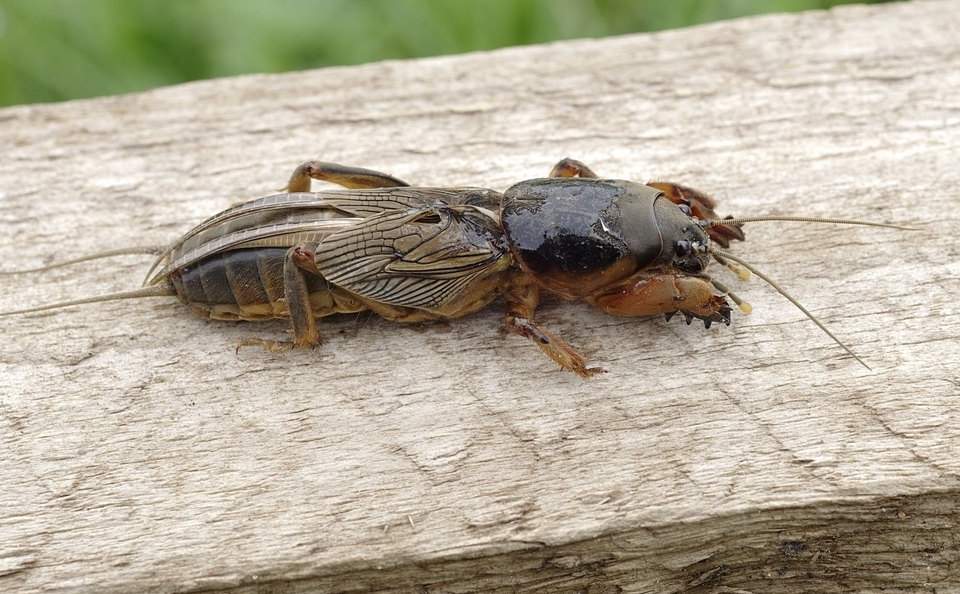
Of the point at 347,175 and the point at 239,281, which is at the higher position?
the point at 347,175

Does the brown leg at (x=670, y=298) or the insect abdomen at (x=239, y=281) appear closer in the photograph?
the brown leg at (x=670, y=298)

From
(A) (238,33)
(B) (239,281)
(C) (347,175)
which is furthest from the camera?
(A) (238,33)

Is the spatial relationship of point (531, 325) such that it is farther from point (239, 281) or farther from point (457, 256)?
point (239, 281)

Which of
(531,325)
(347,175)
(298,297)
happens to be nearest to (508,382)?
(531,325)

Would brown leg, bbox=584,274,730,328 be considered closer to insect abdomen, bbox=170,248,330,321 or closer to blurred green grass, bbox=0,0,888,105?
insect abdomen, bbox=170,248,330,321

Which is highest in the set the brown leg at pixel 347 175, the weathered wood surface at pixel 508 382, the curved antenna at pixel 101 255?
the brown leg at pixel 347 175

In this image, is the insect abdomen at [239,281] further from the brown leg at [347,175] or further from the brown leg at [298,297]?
the brown leg at [347,175]

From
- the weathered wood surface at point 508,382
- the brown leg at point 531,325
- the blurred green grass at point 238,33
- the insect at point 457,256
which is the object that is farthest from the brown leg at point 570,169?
the blurred green grass at point 238,33

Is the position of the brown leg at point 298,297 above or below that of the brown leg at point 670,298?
above
